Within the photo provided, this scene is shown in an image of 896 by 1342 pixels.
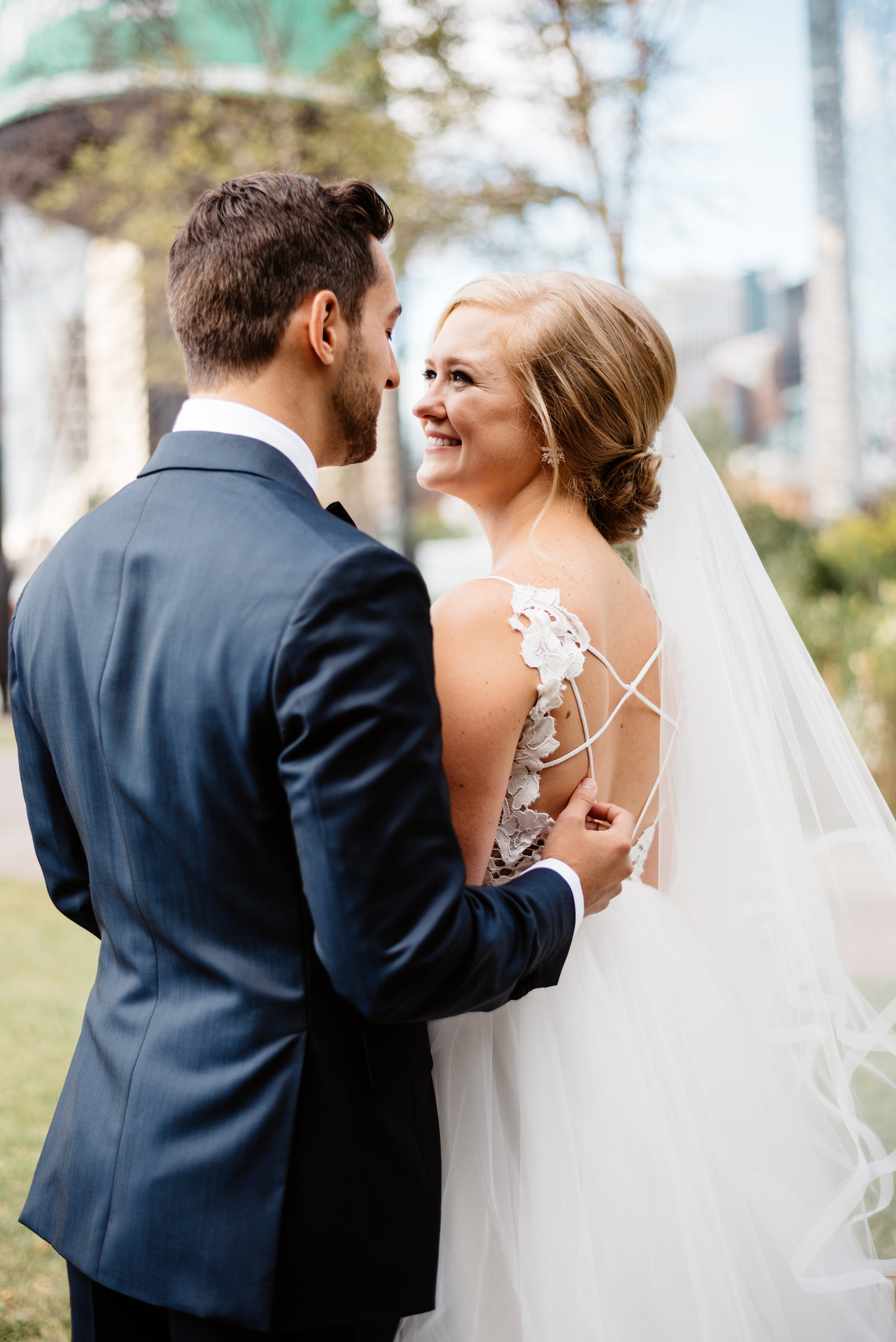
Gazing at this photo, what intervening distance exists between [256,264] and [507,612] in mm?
633

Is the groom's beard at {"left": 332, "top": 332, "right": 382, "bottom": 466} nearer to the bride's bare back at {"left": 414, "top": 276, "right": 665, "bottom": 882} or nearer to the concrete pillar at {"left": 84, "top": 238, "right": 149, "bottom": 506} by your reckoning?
the bride's bare back at {"left": 414, "top": 276, "right": 665, "bottom": 882}

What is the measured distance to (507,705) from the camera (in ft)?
5.21

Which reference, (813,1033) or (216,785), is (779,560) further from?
(216,785)

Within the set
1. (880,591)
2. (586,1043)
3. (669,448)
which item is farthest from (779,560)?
(586,1043)

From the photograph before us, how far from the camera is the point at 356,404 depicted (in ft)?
4.84

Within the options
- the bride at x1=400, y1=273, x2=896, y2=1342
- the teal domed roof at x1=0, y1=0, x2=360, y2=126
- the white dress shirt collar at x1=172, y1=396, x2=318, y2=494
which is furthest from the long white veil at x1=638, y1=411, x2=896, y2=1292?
the teal domed roof at x1=0, y1=0, x2=360, y2=126

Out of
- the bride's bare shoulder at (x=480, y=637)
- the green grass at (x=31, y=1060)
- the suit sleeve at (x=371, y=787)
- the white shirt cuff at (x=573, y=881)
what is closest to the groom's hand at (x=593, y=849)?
the white shirt cuff at (x=573, y=881)

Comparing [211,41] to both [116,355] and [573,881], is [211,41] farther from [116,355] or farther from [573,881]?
[573,881]

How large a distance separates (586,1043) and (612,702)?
1.97ft

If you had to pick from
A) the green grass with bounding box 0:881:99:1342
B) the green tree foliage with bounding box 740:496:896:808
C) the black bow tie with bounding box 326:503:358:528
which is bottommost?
the green grass with bounding box 0:881:99:1342

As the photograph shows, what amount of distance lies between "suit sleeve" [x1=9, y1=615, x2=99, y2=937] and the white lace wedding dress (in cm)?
65

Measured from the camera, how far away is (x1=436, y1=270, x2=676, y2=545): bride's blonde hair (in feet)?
6.15

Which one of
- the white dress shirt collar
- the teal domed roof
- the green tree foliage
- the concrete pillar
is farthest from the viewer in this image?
the concrete pillar

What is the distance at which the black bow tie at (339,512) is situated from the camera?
55.3 inches
